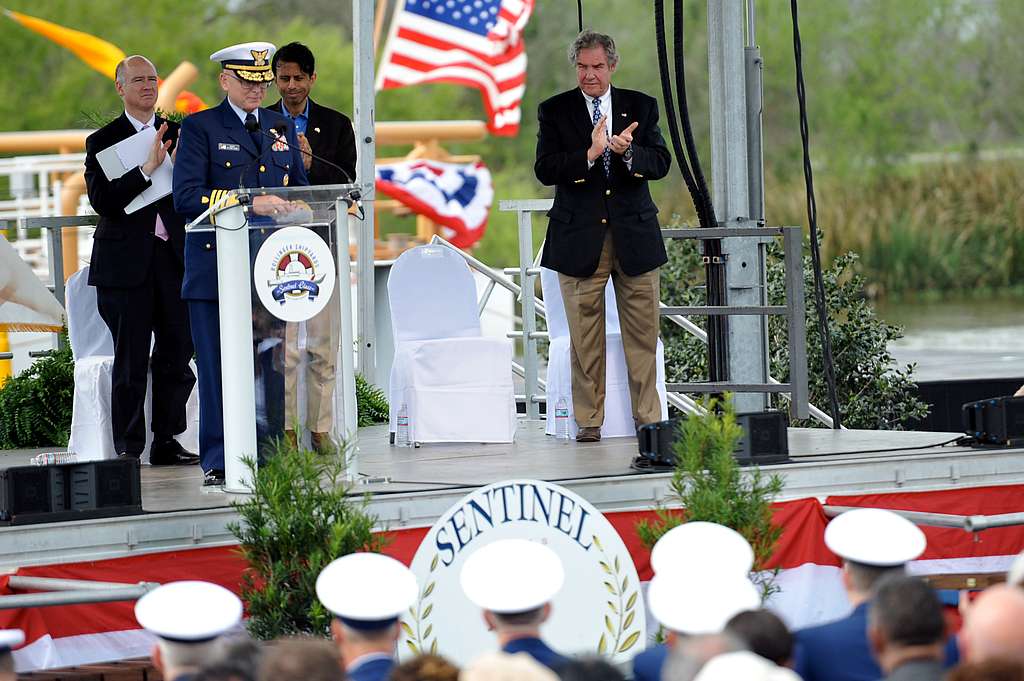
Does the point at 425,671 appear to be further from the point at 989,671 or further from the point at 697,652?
the point at 989,671

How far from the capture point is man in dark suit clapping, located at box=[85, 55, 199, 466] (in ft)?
26.3

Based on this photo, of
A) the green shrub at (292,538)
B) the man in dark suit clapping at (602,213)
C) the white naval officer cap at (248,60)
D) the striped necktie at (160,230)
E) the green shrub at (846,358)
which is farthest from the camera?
the green shrub at (846,358)

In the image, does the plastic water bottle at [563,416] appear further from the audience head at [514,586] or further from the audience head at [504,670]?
the audience head at [504,670]

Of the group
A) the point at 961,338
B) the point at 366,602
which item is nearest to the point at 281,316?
the point at 366,602

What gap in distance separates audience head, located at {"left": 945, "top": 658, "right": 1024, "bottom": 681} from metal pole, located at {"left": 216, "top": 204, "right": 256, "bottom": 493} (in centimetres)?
360

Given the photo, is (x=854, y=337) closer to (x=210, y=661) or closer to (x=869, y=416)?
(x=869, y=416)

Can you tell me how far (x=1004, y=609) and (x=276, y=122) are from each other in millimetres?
4052

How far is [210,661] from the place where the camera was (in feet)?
14.8

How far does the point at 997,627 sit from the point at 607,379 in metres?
4.84

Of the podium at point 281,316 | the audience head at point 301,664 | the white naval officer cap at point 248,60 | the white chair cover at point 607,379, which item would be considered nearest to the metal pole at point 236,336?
the podium at point 281,316

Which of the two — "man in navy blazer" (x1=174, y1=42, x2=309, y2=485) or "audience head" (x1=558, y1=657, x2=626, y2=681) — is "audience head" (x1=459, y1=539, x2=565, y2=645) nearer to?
"audience head" (x1=558, y1=657, x2=626, y2=681)

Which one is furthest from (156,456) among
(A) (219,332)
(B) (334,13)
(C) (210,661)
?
(B) (334,13)

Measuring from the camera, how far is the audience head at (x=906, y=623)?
441 centimetres

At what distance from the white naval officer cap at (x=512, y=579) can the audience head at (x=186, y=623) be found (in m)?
0.63
